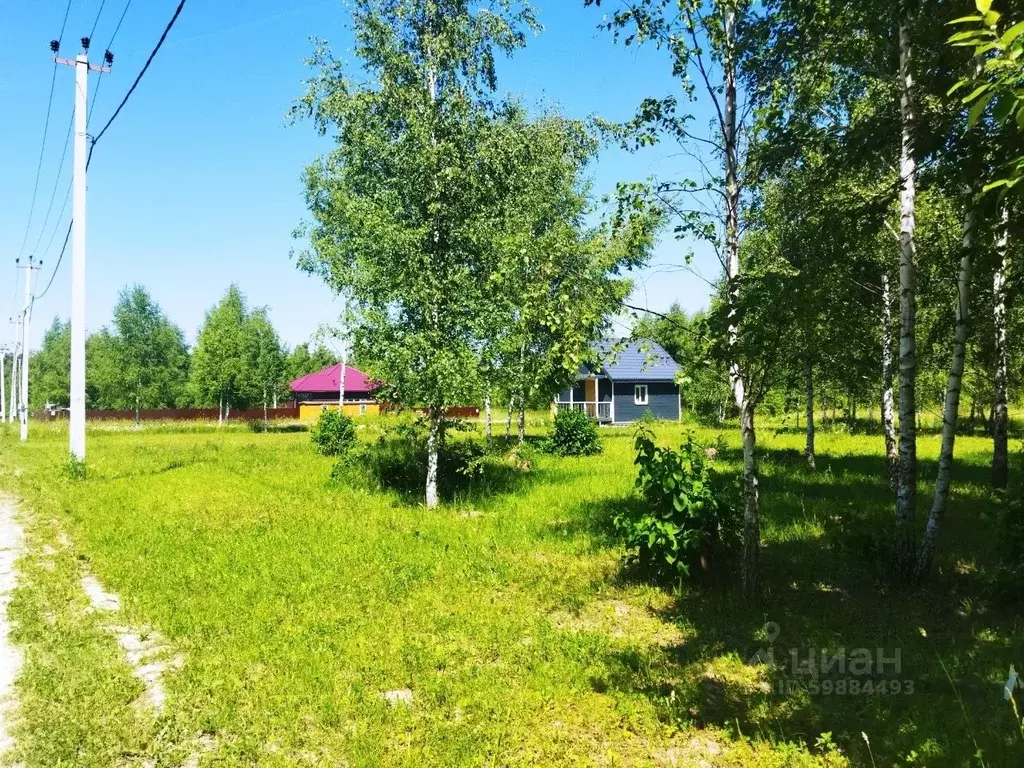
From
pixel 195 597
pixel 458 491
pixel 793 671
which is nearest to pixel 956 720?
pixel 793 671

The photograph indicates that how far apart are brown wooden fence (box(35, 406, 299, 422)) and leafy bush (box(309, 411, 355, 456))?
29350 mm

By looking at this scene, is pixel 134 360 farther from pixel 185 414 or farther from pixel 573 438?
pixel 573 438

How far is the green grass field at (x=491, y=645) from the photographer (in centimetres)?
367

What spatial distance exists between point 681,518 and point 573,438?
12640 mm

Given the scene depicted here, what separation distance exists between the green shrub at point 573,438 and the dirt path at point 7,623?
12519 mm

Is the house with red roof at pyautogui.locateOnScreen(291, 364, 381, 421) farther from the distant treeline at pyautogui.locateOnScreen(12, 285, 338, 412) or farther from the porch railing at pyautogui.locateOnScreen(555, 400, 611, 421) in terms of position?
the porch railing at pyautogui.locateOnScreen(555, 400, 611, 421)

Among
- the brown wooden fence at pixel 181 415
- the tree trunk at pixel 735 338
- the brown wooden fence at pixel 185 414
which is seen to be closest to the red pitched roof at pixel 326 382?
the brown wooden fence at pixel 181 415

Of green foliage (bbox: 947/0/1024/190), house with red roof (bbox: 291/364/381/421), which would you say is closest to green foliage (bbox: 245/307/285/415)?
house with red roof (bbox: 291/364/381/421)

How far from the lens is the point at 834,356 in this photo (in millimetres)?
12305

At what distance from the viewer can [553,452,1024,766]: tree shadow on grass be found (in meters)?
3.69

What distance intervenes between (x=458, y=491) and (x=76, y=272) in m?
9.64

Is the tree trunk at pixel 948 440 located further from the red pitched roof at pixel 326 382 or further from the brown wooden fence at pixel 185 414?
the red pitched roof at pixel 326 382

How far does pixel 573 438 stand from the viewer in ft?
62.3

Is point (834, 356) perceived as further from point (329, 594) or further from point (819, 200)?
point (329, 594)
